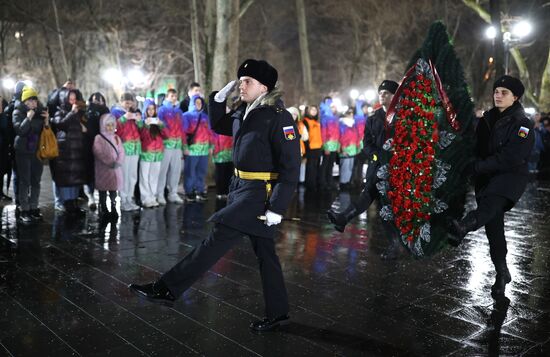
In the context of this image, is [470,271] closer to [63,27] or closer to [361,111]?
[361,111]

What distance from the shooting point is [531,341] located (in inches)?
174

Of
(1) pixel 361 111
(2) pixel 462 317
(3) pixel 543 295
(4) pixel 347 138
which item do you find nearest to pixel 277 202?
(2) pixel 462 317

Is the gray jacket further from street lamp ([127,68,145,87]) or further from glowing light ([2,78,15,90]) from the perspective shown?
glowing light ([2,78,15,90])

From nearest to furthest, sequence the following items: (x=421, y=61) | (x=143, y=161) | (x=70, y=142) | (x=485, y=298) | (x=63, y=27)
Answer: (x=485, y=298) < (x=421, y=61) < (x=70, y=142) < (x=143, y=161) < (x=63, y=27)

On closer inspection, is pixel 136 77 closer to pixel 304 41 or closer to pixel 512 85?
pixel 304 41

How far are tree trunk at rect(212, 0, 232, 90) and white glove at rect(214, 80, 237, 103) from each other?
867 cm

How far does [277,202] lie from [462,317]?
6.33ft

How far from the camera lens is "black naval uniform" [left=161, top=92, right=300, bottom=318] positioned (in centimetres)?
446

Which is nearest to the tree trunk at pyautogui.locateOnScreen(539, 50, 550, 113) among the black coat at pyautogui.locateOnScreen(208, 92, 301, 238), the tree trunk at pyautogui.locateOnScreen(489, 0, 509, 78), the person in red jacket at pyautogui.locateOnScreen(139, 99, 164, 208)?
the tree trunk at pyautogui.locateOnScreen(489, 0, 509, 78)

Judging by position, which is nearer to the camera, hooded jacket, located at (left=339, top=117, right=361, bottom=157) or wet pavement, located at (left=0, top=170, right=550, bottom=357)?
wet pavement, located at (left=0, top=170, right=550, bottom=357)

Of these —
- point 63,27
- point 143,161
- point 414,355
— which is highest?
point 63,27

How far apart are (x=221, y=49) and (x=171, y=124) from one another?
12.5 feet

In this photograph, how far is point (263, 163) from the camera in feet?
14.8

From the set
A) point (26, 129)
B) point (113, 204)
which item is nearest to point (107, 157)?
point (113, 204)
